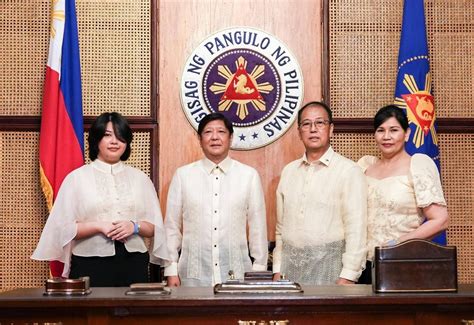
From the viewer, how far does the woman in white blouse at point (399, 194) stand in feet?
14.2

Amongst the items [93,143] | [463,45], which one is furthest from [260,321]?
[463,45]

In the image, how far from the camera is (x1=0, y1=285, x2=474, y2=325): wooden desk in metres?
3.25

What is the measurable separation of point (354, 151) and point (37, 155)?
227 cm

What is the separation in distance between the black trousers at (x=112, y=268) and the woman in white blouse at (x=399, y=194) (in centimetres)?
137

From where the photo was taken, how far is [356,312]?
3309 mm

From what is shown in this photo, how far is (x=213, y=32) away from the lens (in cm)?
559

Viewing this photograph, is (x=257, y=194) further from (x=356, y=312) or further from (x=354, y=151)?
(x=356, y=312)

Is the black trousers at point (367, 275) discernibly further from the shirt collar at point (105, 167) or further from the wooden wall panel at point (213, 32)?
the shirt collar at point (105, 167)

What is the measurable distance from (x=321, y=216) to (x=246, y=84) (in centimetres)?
143

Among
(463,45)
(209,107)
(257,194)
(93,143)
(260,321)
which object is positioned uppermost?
(463,45)

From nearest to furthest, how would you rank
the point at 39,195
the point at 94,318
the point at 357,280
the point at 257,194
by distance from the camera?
1. the point at 94,318
2. the point at 357,280
3. the point at 257,194
4. the point at 39,195

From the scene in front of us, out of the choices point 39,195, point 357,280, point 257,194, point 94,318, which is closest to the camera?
point 94,318

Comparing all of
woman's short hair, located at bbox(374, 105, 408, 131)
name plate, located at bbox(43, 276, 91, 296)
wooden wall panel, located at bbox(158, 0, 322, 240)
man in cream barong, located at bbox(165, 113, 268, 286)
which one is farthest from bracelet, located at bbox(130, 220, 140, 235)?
woman's short hair, located at bbox(374, 105, 408, 131)

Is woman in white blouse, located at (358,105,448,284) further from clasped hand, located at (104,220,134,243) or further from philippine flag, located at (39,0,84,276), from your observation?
philippine flag, located at (39,0,84,276)
